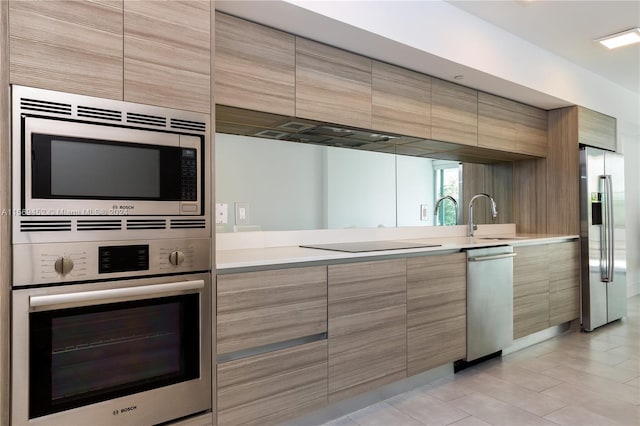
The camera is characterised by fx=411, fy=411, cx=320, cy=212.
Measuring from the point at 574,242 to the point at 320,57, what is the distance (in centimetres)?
308

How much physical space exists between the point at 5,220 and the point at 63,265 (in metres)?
0.22

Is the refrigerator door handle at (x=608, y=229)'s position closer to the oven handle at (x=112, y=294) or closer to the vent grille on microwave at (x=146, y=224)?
the oven handle at (x=112, y=294)

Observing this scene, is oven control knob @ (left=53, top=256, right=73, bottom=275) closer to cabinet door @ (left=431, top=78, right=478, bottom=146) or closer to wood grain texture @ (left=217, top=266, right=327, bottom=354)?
wood grain texture @ (left=217, top=266, right=327, bottom=354)

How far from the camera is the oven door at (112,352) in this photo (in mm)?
1366

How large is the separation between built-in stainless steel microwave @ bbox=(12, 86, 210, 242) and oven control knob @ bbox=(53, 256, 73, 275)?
10cm

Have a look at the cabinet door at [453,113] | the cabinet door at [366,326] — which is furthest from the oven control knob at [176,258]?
the cabinet door at [453,113]

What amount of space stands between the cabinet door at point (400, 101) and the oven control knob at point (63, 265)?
6.30ft

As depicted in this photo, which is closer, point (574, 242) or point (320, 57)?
point (320, 57)

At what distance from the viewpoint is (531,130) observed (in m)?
4.01

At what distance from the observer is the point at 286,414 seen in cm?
196

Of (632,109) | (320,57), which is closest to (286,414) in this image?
(320,57)

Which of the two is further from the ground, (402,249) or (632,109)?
(632,109)

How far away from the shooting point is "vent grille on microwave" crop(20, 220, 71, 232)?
1346mm

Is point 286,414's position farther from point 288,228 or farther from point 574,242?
point 574,242
